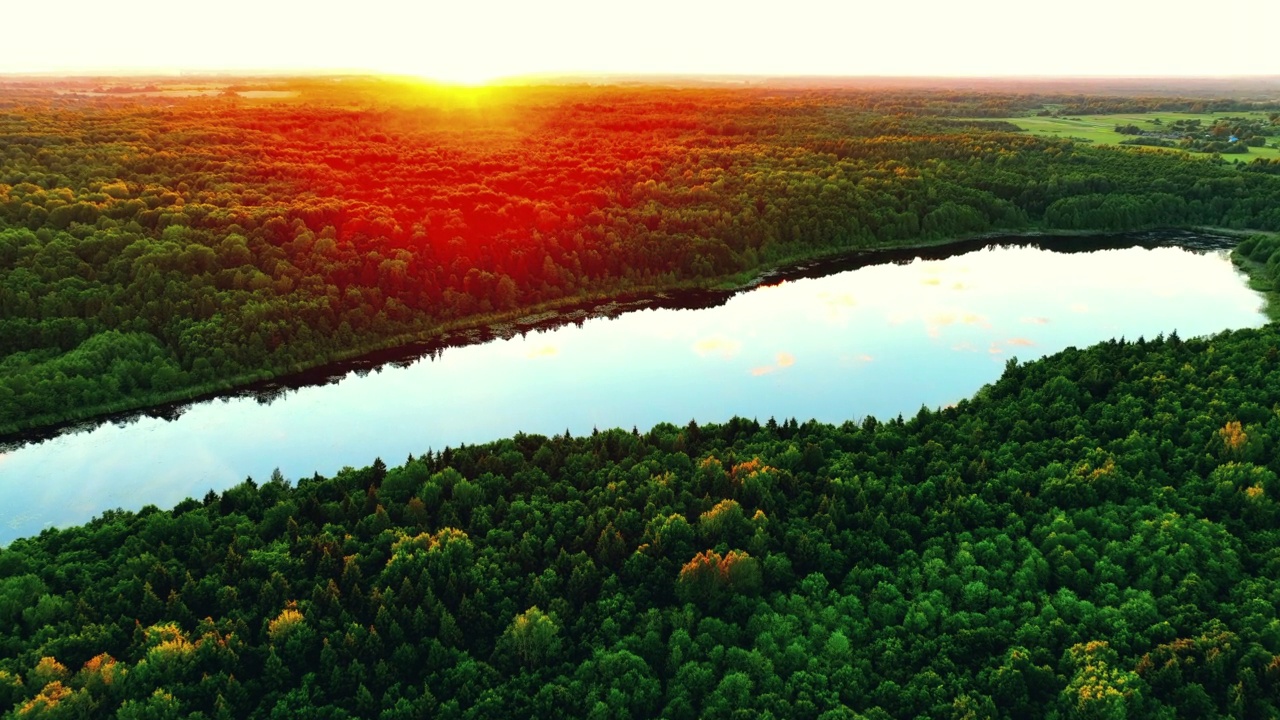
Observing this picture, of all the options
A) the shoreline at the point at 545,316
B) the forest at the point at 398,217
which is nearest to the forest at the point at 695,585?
the shoreline at the point at 545,316

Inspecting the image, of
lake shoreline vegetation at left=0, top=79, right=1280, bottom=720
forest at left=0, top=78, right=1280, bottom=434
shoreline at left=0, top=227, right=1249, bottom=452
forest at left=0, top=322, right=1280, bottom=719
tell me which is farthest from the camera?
forest at left=0, top=78, right=1280, bottom=434

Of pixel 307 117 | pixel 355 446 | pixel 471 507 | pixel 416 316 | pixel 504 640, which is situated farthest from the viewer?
pixel 307 117

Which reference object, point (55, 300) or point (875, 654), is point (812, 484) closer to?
point (875, 654)

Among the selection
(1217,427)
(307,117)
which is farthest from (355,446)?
(307,117)

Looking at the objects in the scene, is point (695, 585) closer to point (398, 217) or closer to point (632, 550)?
point (632, 550)

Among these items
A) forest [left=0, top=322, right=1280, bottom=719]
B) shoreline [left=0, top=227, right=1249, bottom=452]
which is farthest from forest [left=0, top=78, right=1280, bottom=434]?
forest [left=0, top=322, right=1280, bottom=719]

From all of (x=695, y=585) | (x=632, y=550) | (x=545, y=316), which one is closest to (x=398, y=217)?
(x=545, y=316)

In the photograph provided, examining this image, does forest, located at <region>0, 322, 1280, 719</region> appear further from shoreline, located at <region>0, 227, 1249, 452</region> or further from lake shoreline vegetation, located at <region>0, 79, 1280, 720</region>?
shoreline, located at <region>0, 227, 1249, 452</region>
